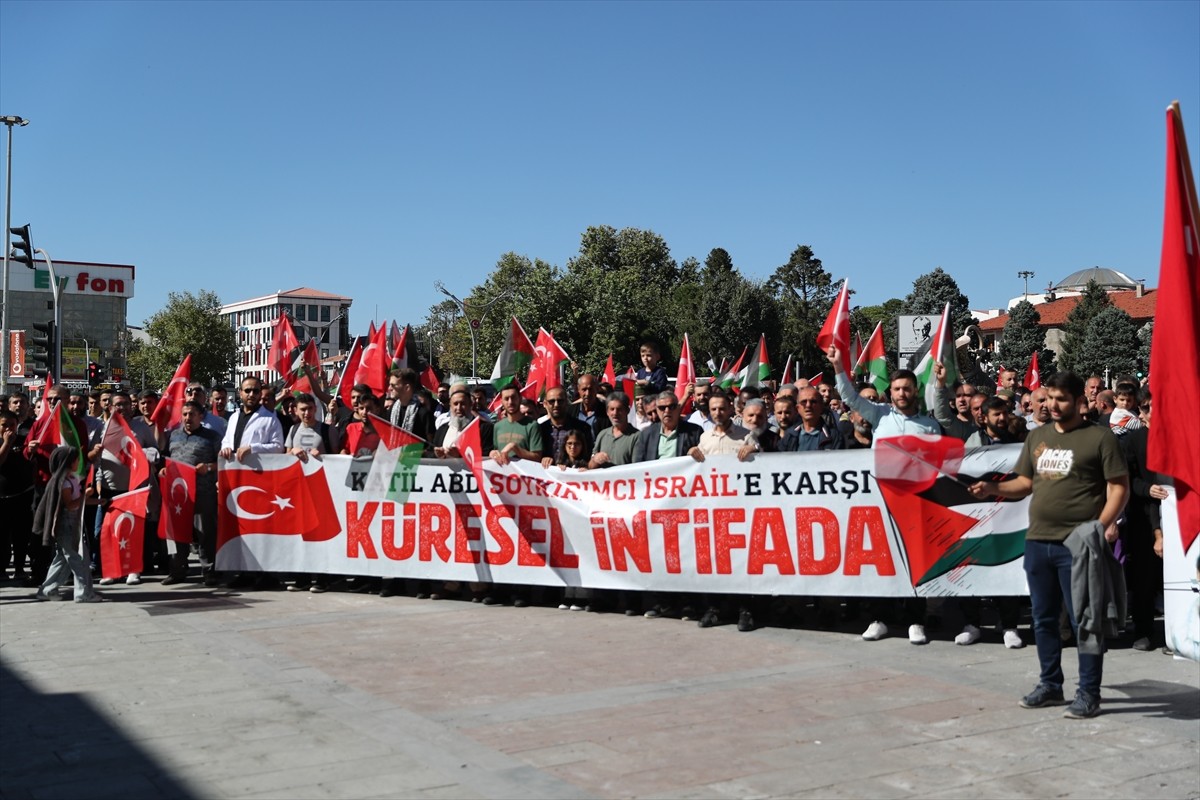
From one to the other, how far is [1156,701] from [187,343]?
89965mm

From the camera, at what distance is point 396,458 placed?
10797 mm

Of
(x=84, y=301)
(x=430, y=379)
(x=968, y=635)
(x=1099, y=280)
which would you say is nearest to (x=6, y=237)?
(x=430, y=379)

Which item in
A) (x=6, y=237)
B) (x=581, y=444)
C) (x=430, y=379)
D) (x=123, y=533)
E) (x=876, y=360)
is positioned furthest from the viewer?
(x=6, y=237)

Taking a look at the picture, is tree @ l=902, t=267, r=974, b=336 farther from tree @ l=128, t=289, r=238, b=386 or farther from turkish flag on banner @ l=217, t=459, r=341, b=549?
turkish flag on banner @ l=217, t=459, r=341, b=549

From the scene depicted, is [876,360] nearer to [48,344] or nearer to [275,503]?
[275,503]

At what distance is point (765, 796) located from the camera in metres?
5.02

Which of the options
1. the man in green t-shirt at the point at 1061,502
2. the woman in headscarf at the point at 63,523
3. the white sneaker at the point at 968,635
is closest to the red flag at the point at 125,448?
the woman in headscarf at the point at 63,523

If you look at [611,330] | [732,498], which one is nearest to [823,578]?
[732,498]

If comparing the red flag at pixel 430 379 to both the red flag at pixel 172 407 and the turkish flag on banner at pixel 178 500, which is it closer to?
the red flag at pixel 172 407

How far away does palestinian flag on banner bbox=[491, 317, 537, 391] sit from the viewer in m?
13.8

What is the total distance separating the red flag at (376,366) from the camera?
13883 millimetres

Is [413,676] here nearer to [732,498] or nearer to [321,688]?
[321,688]

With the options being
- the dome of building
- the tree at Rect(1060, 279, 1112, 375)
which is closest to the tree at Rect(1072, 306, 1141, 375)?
the tree at Rect(1060, 279, 1112, 375)

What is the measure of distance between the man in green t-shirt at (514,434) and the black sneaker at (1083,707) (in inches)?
204
